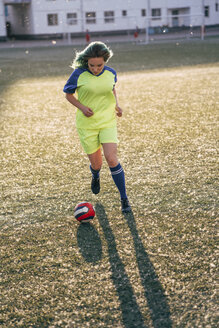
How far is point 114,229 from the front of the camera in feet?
12.5

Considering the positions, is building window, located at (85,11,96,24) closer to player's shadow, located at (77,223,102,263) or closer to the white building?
the white building

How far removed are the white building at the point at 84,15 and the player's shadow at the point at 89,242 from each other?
40.9 m

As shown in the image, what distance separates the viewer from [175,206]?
14.0 feet

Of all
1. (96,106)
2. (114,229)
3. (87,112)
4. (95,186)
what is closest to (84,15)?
(95,186)

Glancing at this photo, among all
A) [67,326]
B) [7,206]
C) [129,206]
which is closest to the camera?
[67,326]

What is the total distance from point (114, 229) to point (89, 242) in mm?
316

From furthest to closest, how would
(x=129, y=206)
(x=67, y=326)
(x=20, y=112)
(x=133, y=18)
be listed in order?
(x=133, y=18) < (x=20, y=112) < (x=129, y=206) < (x=67, y=326)

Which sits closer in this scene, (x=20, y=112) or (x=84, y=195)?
Answer: (x=84, y=195)

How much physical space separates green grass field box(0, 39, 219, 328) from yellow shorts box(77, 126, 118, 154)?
62 centimetres

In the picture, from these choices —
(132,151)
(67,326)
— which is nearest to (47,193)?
(132,151)

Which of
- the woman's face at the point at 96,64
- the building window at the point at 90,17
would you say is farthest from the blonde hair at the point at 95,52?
the building window at the point at 90,17

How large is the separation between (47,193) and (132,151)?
6.13ft

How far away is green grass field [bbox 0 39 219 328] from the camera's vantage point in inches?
106

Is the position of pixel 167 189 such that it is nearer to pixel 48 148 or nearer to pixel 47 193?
pixel 47 193
